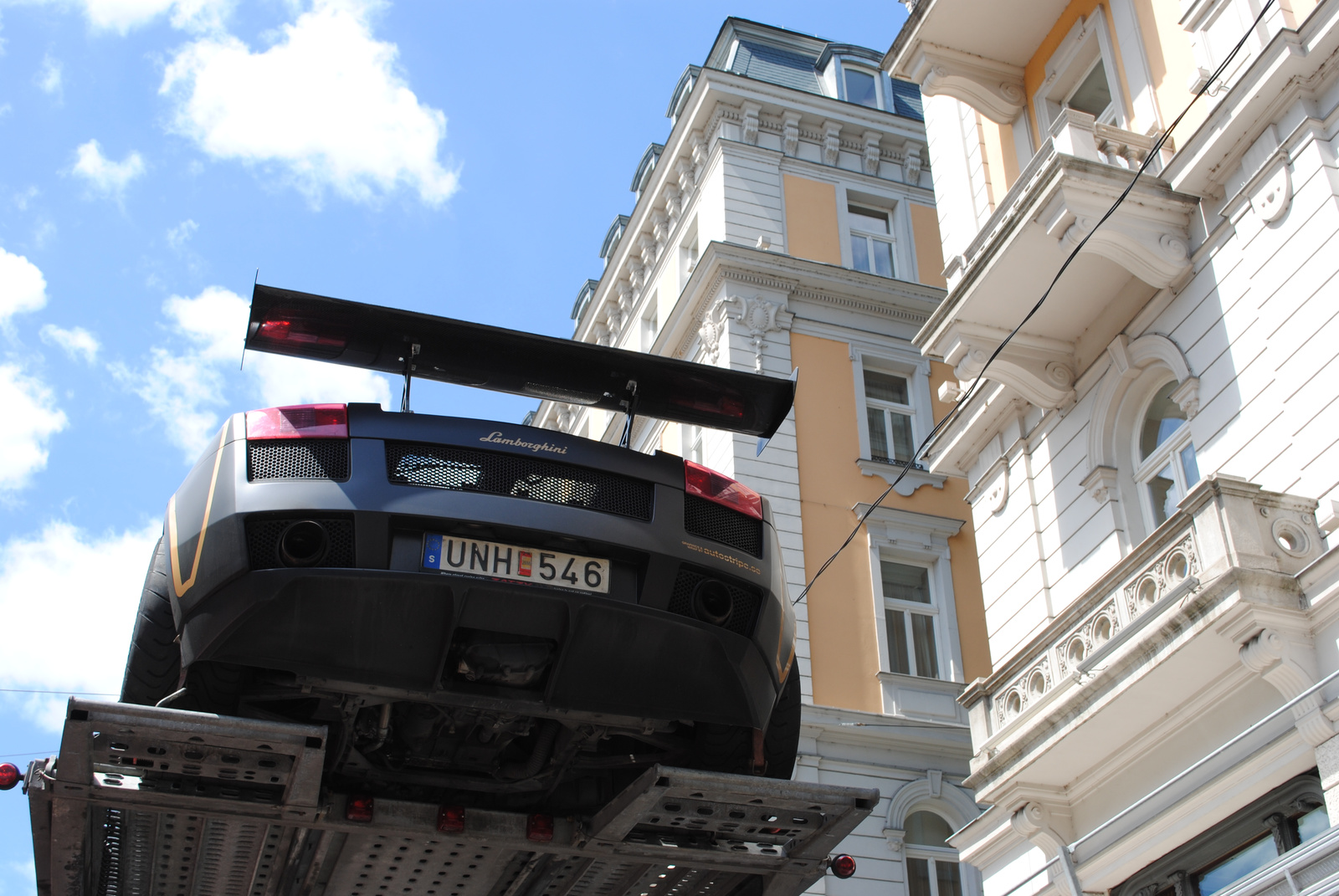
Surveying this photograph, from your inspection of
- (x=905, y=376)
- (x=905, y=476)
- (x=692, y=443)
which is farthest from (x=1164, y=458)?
(x=692, y=443)

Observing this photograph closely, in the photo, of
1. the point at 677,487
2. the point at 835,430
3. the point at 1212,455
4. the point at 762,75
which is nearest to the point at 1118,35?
the point at 1212,455

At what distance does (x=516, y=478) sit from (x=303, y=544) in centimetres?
73

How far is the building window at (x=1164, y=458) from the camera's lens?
10883mm

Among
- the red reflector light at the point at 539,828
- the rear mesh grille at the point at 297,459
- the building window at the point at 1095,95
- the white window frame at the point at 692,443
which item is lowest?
the red reflector light at the point at 539,828

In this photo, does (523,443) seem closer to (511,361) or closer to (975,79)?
(511,361)

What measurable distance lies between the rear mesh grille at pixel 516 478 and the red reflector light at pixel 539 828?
1243 millimetres

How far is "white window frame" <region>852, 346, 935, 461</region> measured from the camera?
20609 mm

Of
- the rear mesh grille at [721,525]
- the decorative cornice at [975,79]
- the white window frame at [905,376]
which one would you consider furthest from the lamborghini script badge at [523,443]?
the white window frame at [905,376]

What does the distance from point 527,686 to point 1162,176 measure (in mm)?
8520

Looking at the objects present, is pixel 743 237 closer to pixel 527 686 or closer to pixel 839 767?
pixel 839 767

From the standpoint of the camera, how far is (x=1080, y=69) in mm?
13453

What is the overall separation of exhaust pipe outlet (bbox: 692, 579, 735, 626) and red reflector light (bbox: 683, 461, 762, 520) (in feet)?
1.10

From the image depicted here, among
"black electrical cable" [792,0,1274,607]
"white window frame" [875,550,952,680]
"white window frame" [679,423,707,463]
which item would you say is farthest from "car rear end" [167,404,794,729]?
"white window frame" [679,423,707,463]

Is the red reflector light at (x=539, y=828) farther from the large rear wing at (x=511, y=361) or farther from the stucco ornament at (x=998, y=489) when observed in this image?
the stucco ornament at (x=998, y=489)
